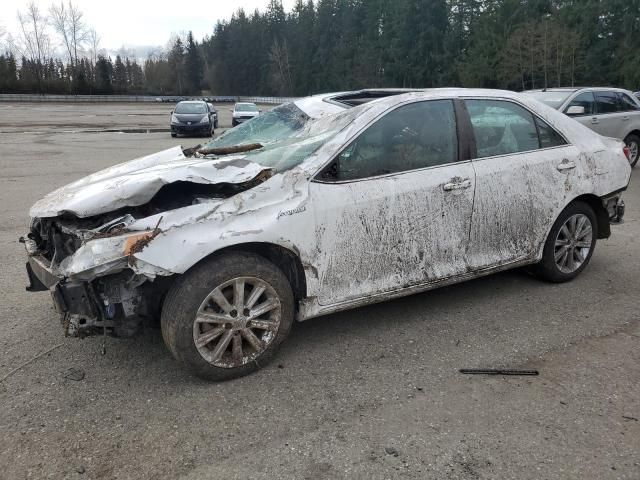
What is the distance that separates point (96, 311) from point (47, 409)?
58 centimetres

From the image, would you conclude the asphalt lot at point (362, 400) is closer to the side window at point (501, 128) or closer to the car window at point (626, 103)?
the side window at point (501, 128)

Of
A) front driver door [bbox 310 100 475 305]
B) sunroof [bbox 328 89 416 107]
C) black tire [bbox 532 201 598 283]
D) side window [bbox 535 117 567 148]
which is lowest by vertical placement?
black tire [bbox 532 201 598 283]

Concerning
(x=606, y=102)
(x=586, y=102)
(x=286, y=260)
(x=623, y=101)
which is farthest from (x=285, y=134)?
Result: (x=623, y=101)

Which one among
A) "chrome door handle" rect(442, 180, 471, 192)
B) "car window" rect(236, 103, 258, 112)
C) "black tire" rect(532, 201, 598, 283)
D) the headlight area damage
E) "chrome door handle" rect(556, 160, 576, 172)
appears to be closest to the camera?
the headlight area damage

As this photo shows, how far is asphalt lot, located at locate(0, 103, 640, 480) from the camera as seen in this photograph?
8.14ft

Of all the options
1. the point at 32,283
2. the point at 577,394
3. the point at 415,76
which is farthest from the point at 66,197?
the point at 415,76

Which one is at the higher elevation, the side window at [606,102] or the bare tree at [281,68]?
the bare tree at [281,68]

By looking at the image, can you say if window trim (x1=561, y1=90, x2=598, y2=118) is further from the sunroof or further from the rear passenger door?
the sunroof

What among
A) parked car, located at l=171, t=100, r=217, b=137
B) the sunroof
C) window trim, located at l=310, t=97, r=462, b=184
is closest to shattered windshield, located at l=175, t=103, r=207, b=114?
parked car, located at l=171, t=100, r=217, b=137

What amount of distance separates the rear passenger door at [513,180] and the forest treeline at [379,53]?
48.9 meters

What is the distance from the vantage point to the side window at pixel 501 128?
404 cm

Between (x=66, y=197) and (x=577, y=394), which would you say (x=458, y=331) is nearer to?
(x=577, y=394)

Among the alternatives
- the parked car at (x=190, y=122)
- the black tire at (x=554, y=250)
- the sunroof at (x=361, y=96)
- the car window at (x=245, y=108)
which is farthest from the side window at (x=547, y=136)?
the car window at (x=245, y=108)

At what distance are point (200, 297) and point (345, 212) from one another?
3.40ft
